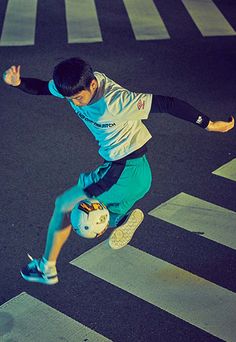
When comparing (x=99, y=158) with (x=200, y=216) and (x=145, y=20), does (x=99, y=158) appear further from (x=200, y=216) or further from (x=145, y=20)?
(x=145, y=20)

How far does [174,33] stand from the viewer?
13.8m

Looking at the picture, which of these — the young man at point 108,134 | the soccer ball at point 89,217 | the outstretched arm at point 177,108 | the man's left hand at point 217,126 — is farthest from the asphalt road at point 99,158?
the outstretched arm at point 177,108

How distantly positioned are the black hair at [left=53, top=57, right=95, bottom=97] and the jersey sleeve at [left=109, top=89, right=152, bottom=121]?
1.27 feet

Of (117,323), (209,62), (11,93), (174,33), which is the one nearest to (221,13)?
(174,33)

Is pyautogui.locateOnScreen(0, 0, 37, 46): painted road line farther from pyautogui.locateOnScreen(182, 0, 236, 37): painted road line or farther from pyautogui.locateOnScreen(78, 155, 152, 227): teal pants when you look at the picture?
pyautogui.locateOnScreen(78, 155, 152, 227): teal pants

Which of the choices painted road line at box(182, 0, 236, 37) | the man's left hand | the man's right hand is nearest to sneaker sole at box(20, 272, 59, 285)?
the man's right hand

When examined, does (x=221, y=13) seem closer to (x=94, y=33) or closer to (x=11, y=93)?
(x=94, y=33)

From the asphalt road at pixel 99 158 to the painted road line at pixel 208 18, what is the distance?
20 centimetres

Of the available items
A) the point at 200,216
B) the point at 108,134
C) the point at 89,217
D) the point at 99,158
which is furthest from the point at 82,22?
the point at 89,217

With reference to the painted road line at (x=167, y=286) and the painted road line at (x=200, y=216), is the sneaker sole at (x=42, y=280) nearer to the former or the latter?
the painted road line at (x=167, y=286)

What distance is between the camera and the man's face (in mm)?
5918

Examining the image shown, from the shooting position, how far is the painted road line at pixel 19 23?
1329 cm

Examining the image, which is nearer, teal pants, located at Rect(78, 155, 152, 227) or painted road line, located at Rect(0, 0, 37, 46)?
teal pants, located at Rect(78, 155, 152, 227)

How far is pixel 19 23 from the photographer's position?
14117 mm
